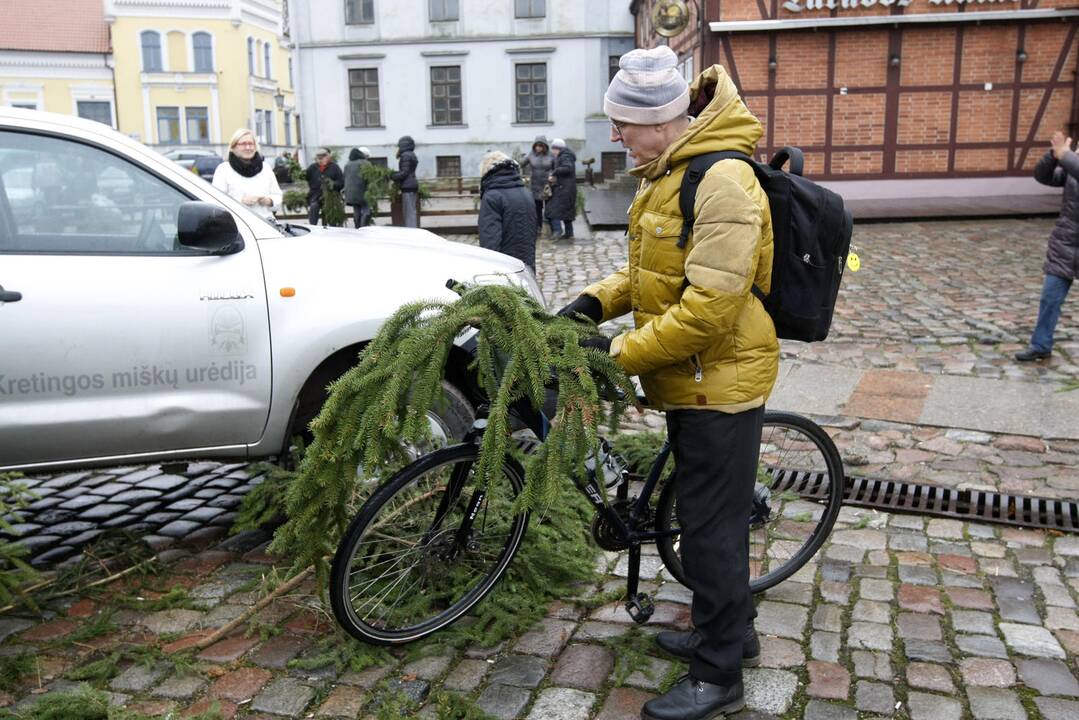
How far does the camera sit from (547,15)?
124 ft

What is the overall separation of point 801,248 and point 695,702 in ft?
4.56

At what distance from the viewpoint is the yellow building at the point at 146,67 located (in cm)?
5900

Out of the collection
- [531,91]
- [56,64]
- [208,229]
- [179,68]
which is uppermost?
[56,64]

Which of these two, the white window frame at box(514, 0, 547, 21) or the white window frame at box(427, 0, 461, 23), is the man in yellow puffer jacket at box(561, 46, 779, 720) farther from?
the white window frame at box(427, 0, 461, 23)

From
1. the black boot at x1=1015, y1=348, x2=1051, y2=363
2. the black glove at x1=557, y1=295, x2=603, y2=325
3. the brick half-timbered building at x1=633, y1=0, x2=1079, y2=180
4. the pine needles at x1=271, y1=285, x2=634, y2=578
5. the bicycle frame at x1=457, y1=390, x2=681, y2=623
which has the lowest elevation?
the black boot at x1=1015, y1=348, x2=1051, y2=363

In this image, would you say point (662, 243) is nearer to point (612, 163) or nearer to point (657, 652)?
point (657, 652)

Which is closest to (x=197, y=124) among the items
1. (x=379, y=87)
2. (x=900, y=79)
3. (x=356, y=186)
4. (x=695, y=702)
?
(x=379, y=87)

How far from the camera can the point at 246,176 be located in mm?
9328

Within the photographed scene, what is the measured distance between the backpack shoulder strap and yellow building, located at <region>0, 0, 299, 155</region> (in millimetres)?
58802

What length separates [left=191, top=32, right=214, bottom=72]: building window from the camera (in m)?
59.9

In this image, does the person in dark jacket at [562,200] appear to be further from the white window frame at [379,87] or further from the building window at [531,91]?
the white window frame at [379,87]

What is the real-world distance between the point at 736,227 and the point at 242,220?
264cm

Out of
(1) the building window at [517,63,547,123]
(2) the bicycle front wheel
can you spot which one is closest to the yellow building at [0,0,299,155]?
(1) the building window at [517,63,547,123]

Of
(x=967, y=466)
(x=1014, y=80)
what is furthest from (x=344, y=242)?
(x=1014, y=80)
